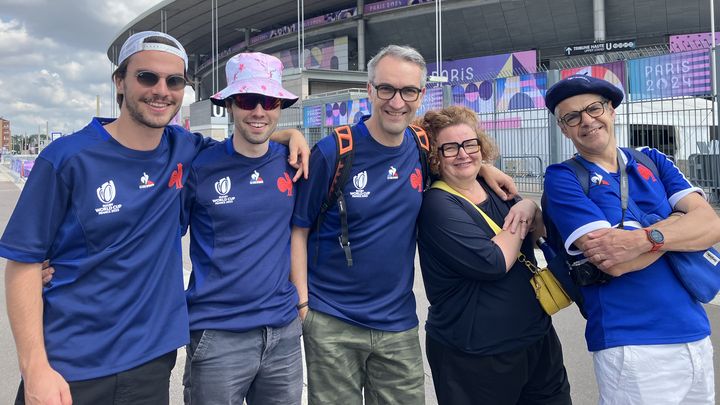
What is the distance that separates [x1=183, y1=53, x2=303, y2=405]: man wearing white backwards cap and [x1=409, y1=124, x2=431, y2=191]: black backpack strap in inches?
27.4

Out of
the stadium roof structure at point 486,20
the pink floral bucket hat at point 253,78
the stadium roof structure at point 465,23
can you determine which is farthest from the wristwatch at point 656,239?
the stadium roof structure at point 486,20

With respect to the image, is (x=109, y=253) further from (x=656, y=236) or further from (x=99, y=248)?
(x=656, y=236)

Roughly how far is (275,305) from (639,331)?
1541 mm

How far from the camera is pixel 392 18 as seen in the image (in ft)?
130

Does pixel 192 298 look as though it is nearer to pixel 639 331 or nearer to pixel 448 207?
pixel 448 207

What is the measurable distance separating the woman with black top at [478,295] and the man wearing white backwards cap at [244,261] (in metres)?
0.71

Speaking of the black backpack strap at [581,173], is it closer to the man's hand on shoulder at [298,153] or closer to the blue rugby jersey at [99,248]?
the man's hand on shoulder at [298,153]

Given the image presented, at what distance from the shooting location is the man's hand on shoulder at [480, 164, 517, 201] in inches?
106

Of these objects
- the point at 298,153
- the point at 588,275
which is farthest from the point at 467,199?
the point at 298,153

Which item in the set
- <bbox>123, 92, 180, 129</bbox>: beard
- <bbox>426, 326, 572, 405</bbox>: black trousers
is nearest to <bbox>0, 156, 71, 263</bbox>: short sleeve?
<bbox>123, 92, 180, 129</bbox>: beard

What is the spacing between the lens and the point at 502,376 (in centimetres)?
240

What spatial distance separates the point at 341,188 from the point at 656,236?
137 centimetres

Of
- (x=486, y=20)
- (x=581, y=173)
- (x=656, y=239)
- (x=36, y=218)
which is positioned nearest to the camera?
(x=36, y=218)

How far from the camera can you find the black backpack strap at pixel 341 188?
2.54 metres
